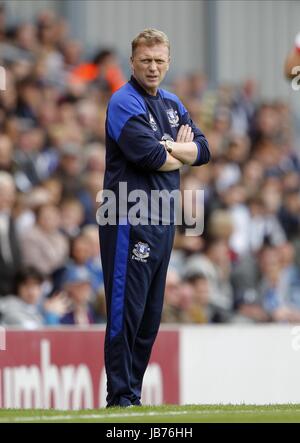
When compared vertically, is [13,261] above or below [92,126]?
below

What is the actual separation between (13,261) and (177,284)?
242cm

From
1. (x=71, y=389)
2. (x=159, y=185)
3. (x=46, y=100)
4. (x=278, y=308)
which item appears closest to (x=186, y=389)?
(x=71, y=389)

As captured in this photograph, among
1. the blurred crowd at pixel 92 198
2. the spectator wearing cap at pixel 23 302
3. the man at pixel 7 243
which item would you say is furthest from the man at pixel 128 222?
the man at pixel 7 243

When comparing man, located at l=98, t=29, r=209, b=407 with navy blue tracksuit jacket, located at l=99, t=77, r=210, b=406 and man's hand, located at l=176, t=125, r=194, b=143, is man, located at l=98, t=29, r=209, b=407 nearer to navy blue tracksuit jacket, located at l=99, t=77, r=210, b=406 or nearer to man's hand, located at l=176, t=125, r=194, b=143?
navy blue tracksuit jacket, located at l=99, t=77, r=210, b=406

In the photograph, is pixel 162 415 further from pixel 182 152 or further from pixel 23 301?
pixel 23 301

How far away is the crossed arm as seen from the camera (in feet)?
26.4

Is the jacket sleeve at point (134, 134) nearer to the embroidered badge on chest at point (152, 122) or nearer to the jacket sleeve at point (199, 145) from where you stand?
the embroidered badge on chest at point (152, 122)

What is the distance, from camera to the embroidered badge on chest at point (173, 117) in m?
8.30

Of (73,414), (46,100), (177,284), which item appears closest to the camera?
(73,414)

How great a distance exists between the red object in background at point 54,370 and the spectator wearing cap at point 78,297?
68cm

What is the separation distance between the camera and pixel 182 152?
812 centimetres

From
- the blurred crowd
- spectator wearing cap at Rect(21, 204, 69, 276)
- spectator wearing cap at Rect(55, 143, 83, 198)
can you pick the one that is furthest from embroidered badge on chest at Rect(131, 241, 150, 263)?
spectator wearing cap at Rect(55, 143, 83, 198)

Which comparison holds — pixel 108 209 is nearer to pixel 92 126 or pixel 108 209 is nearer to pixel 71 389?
pixel 71 389

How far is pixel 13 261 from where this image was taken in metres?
12.3
